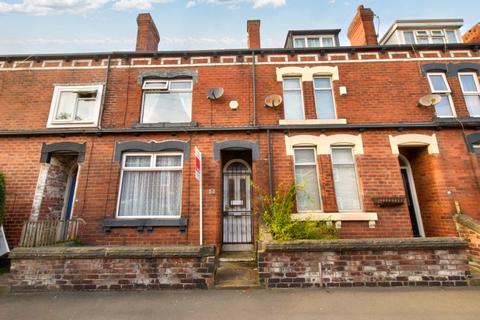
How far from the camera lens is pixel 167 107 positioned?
7.99 metres

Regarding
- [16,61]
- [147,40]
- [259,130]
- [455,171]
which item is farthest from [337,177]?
[16,61]

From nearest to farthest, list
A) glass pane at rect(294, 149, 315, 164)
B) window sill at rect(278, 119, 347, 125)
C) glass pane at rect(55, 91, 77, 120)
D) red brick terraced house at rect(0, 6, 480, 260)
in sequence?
red brick terraced house at rect(0, 6, 480, 260) < glass pane at rect(294, 149, 315, 164) < window sill at rect(278, 119, 347, 125) < glass pane at rect(55, 91, 77, 120)

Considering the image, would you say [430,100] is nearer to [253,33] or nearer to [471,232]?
[471,232]

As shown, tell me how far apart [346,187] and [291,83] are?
4.09 metres

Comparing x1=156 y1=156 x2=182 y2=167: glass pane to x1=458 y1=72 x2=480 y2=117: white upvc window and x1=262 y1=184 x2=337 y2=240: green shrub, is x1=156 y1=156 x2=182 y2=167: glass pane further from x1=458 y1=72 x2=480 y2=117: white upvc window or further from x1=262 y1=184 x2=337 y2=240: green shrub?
x1=458 y1=72 x2=480 y2=117: white upvc window

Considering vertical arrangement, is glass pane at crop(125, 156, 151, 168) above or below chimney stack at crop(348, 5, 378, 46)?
below

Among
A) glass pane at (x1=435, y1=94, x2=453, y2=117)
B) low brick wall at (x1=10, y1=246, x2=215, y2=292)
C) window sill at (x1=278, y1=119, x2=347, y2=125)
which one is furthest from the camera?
glass pane at (x1=435, y1=94, x2=453, y2=117)

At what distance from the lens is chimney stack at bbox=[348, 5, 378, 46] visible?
9.08m

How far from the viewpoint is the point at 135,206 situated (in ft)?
22.7

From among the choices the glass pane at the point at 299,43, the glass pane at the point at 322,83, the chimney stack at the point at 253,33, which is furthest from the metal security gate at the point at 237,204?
the glass pane at the point at 299,43

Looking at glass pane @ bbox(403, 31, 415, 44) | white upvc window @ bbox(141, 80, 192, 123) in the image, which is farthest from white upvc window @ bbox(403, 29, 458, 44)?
white upvc window @ bbox(141, 80, 192, 123)

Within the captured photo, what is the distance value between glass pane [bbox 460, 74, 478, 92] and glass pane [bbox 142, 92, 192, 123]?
9.65 metres

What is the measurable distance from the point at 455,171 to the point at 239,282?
7.26 meters

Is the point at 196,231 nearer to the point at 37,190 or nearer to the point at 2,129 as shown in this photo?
the point at 37,190
